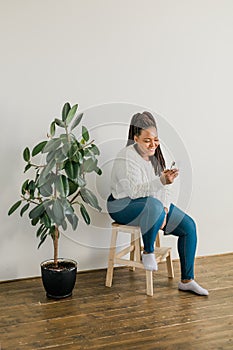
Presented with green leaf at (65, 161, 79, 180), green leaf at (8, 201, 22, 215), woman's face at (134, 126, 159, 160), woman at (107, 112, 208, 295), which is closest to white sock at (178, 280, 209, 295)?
woman at (107, 112, 208, 295)

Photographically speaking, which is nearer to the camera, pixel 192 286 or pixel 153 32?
pixel 192 286

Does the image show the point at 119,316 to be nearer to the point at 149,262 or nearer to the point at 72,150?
the point at 149,262

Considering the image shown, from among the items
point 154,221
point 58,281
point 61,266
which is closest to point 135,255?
point 154,221

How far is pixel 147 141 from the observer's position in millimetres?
3412

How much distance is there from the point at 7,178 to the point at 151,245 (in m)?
0.99

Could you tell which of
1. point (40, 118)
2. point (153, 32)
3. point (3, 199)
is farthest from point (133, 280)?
point (153, 32)

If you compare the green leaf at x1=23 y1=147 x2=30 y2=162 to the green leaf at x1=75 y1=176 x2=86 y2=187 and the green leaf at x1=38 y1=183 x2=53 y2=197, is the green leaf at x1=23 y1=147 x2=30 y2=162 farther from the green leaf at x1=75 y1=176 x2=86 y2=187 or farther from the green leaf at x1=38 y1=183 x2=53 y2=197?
the green leaf at x1=75 y1=176 x2=86 y2=187

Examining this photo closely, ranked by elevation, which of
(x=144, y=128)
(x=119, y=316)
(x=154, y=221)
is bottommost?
(x=119, y=316)

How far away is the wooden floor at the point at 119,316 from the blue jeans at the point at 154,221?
0.22m

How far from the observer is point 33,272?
363 cm

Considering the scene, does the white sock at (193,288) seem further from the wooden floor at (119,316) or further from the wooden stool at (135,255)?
the wooden stool at (135,255)

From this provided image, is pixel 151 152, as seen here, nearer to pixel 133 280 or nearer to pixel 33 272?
pixel 133 280

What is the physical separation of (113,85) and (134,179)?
29.3 inches

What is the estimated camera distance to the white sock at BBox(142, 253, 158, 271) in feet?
10.8
